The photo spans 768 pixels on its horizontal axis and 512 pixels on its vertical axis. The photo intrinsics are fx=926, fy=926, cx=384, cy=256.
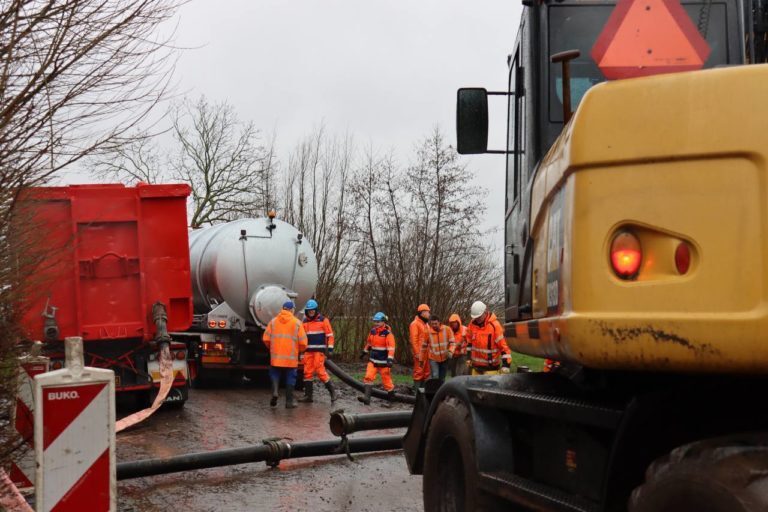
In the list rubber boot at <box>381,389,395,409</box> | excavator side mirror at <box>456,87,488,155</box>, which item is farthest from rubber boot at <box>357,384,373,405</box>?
excavator side mirror at <box>456,87,488,155</box>

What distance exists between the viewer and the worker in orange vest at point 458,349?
716 inches

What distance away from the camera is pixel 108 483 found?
500cm

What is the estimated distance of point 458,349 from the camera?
18203 millimetres

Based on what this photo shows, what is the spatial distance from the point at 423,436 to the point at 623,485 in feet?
8.09

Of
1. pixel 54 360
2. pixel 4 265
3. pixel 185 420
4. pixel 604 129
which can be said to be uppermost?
pixel 604 129

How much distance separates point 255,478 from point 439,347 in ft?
29.4

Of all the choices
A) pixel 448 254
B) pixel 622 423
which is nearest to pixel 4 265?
pixel 622 423

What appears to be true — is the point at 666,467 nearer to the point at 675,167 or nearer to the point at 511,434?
the point at 675,167

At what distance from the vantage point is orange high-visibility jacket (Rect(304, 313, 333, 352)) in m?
15.9

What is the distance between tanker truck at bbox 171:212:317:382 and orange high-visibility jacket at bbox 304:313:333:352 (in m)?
0.92

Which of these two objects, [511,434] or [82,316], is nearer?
[511,434]

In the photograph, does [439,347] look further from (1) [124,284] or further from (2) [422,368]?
(1) [124,284]

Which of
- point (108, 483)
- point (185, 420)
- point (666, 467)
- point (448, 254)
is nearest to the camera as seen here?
point (666, 467)

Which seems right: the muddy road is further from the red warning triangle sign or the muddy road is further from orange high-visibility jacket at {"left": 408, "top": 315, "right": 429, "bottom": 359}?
the red warning triangle sign
